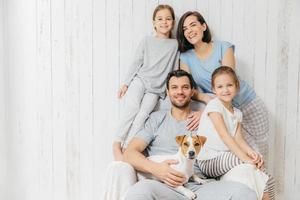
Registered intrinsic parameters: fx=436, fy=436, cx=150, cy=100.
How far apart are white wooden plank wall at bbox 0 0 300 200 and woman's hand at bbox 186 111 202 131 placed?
457mm

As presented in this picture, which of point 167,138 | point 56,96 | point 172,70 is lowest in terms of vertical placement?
point 167,138

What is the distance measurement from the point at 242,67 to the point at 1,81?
1625mm

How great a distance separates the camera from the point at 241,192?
200cm

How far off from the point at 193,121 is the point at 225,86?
265 mm

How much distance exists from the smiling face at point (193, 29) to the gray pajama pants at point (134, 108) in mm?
378

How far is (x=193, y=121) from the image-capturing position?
93.1 inches

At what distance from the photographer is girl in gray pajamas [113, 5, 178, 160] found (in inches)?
97.5

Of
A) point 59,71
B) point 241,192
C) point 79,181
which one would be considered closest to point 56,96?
point 59,71

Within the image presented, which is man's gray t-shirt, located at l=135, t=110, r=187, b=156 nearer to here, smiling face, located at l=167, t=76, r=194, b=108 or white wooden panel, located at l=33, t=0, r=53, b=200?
smiling face, located at l=167, t=76, r=194, b=108

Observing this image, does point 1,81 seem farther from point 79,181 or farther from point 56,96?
point 79,181

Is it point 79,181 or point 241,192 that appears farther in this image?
point 79,181

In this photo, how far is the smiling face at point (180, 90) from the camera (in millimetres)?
2320

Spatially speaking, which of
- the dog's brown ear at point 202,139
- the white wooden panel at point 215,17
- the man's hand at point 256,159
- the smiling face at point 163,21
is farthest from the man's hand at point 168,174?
the white wooden panel at point 215,17

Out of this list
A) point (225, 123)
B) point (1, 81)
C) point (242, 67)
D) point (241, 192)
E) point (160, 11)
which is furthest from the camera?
point (1, 81)
